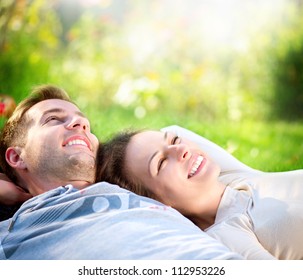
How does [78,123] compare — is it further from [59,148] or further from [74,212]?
[74,212]

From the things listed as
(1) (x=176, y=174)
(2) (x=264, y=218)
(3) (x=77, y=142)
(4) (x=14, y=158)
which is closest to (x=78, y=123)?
(3) (x=77, y=142)

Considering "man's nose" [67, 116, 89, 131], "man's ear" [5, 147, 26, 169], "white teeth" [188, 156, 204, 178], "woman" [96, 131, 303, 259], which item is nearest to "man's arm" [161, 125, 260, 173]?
"woman" [96, 131, 303, 259]

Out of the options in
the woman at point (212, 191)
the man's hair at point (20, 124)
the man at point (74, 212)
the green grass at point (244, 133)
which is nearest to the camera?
the man at point (74, 212)

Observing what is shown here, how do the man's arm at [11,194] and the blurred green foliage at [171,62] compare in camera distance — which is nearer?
the man's arm at [11,194]

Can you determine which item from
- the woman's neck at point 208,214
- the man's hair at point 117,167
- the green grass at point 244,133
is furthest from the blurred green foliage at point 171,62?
the woman's neck at point 208,214

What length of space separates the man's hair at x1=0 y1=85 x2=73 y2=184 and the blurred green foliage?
0.49m

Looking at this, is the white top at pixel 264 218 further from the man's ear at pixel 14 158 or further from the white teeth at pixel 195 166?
the man's ear at pixel 14 158

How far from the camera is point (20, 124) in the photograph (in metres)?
1.59

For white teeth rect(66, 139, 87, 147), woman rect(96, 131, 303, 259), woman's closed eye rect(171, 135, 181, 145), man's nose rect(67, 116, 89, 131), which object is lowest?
woman rect(96, 131, 303, 259)

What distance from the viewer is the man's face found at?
4.81ft

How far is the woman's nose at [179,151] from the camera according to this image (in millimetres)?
1438

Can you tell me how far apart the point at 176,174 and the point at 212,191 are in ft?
0.30

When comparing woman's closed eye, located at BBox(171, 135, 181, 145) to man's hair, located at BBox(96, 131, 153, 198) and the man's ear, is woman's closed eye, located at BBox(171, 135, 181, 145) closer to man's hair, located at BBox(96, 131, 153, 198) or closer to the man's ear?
man's hair, located at BBox(96, 131, 153, 198)
